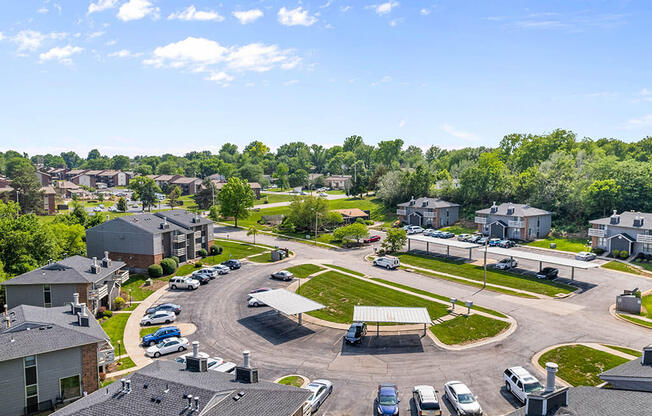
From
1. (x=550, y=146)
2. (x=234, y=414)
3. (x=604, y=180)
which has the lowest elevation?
(x=234, y=414)

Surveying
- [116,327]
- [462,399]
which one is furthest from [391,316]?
[116,327]

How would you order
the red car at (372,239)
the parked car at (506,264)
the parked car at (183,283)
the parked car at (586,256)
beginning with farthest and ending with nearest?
1. the red car at (372,239)
2. the parked car at (586,256)
3. the parked car at (506,264)
4. the parked car at (183,283)

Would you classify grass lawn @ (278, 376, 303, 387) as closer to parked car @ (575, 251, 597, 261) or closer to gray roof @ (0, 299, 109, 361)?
gray roof @ (0, 299, 109, 361)

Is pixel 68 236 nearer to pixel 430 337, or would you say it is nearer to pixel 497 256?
pixel 430 337

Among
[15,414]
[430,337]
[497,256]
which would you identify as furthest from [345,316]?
[497,256]

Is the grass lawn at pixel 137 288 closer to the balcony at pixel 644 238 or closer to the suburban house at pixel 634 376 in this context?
the suburban house at pixel 634 376

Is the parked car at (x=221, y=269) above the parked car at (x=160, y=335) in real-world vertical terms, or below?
above

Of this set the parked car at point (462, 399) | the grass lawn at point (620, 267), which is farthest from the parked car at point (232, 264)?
the grass lawn at point (620, 267)
